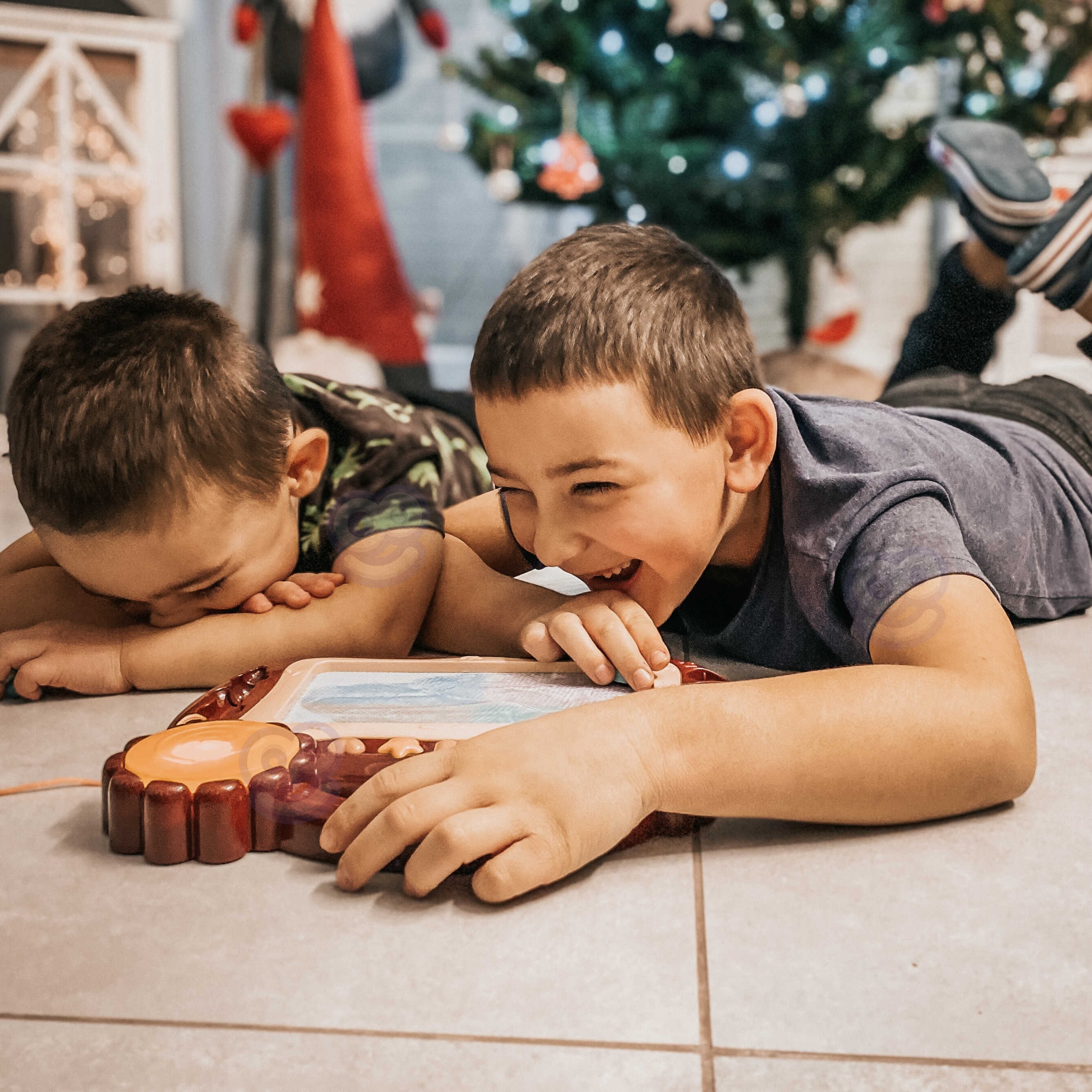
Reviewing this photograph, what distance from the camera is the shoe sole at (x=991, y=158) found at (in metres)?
Answer: 1.40

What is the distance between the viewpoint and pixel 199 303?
904 mm

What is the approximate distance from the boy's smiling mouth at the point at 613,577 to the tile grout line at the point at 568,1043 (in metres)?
0.40

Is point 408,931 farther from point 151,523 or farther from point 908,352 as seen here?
point 908,352

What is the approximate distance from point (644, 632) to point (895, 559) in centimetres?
17

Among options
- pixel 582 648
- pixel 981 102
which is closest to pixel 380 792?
pixel 582 648

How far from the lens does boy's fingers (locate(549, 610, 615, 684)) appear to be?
737 mm

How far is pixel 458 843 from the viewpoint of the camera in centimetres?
49

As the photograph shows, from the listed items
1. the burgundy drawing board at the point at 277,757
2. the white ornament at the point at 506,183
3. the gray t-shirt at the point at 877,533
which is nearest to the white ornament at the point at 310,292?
the white ornament at the point at 506,183

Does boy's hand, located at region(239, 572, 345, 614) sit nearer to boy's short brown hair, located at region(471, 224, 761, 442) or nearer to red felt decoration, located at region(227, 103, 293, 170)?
boy's short brown hair, located at region(471, 224, 761, 442)

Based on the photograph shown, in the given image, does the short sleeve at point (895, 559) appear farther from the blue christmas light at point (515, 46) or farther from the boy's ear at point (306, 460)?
the blue christmas light at point (515, 46)

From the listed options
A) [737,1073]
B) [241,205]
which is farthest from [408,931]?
[241,205]

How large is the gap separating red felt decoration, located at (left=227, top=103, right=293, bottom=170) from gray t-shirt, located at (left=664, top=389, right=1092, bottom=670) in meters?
2.18

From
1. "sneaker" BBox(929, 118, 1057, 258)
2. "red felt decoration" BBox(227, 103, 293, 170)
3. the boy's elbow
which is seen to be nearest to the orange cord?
the boy's elbow

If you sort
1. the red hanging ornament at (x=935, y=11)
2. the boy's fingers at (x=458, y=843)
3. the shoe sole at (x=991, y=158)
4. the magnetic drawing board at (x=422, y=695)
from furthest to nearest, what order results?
the red hanging ornament at (x=935, y=11) < the shoe sole at (x=991, y=158) < the magnetic drawing board at (x=422, y=695) < the boy's fingers at (x=458, y=843)
